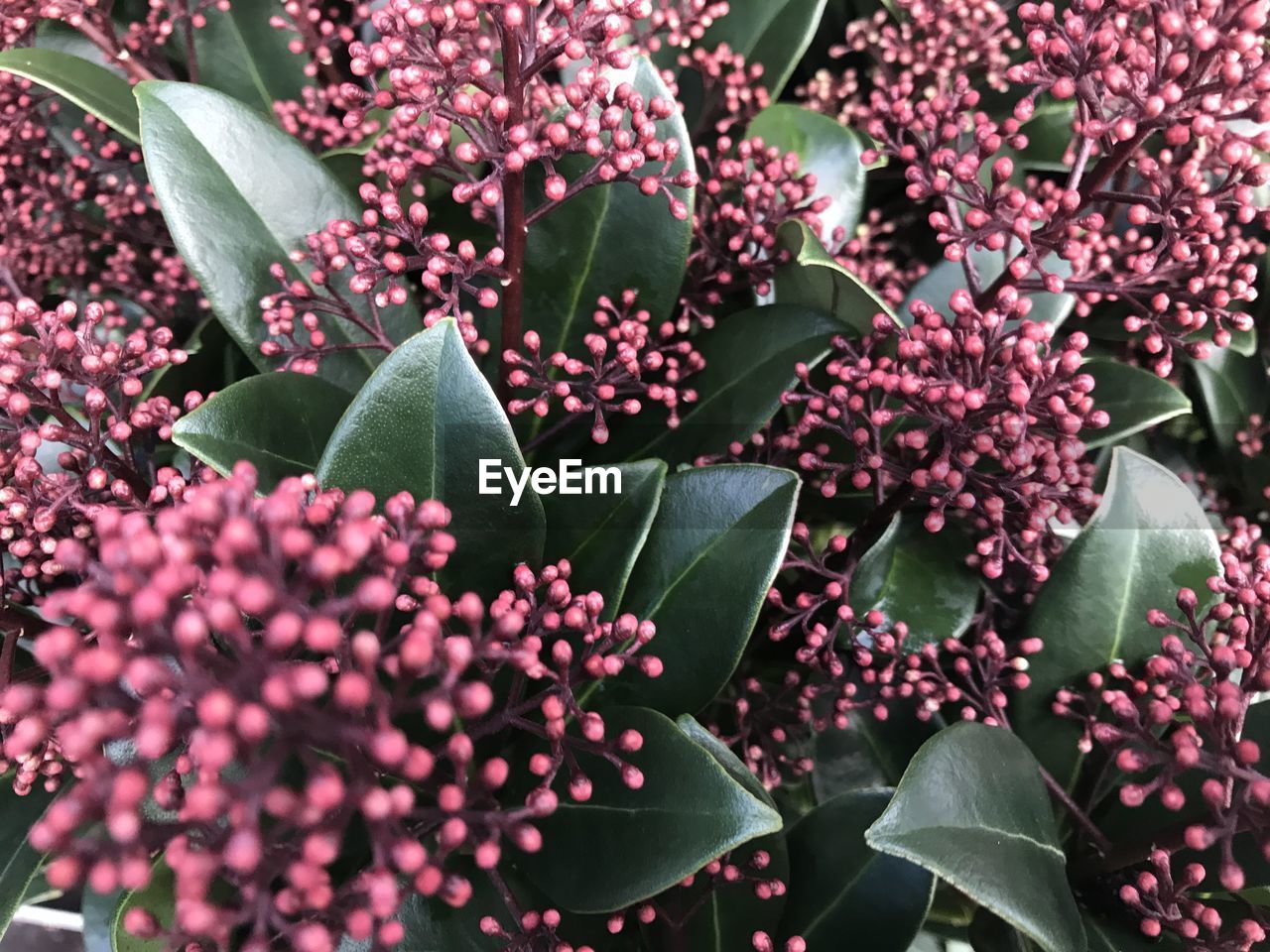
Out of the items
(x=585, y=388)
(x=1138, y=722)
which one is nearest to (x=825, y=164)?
(x=585, y=388)

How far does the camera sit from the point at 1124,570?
3.28 ft

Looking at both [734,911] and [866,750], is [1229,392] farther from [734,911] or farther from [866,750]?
[734,911]

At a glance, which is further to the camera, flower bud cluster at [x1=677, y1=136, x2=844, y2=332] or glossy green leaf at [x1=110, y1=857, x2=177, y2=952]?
flower bud cluster at [x1=677, y1=136, x2=844, y2=332]

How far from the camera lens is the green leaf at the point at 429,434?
776 millimetres

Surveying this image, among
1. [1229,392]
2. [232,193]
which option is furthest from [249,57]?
[1229,392]

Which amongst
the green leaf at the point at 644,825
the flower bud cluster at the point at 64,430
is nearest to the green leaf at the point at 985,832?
the green leaf at the point at 644,825

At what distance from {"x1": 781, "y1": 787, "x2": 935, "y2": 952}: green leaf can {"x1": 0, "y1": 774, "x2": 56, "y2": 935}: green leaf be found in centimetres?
84

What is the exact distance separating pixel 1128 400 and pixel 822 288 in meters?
0.48

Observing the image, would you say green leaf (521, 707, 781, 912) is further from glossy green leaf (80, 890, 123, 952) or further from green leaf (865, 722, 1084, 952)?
glossy green leaf (80, 890, 123, 952)

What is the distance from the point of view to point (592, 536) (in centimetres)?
92

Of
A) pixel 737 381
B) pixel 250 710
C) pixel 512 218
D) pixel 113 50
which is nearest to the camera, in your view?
pixel 250 710

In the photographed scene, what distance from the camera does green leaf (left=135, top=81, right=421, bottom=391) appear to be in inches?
37.7

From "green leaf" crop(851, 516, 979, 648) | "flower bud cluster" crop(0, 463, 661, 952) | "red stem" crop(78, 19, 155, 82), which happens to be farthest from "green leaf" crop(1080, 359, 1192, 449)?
"red stem" crop(78, 19, 155, 82)

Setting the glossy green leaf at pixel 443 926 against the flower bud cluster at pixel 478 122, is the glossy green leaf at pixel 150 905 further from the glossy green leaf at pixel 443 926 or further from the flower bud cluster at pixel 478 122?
the flower bud cluster at pixel 478 122
